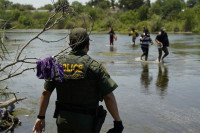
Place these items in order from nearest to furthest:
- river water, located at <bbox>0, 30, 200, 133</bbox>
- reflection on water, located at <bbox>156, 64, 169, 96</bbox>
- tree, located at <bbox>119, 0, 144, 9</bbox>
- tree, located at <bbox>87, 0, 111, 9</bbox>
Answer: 1. river water, located at <bbox>0, 30, 200, 133</bbox>
2. reflection on water, located at <bbox>156, 64, 169, 96</bbox>
3. tree, located at <bbox>119, 0, 144, 9</bbox>
4. tree, located at <bbox>87, 0, 111, 9</bbox>

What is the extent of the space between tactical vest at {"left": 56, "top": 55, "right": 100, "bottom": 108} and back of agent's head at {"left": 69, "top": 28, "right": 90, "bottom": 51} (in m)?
0.15

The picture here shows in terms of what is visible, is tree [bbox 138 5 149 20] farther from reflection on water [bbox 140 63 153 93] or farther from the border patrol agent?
the border patrol agent

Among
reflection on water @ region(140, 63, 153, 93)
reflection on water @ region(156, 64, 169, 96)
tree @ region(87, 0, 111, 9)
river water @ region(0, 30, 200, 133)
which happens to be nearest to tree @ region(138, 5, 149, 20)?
tree @ region(87, 0, 111, 9)

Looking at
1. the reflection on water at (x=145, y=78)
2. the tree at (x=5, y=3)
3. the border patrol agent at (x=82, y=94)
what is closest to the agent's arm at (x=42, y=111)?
the border patrol agent at (x=82, y=94)

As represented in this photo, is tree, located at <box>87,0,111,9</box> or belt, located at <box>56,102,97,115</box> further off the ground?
tree, located at <box>87,0,111,9</box>

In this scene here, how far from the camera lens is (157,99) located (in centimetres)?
766

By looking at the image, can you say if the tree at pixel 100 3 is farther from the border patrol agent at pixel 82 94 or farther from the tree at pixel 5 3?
the border patrol agent at pixel 82 94

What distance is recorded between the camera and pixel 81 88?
335 centimetres

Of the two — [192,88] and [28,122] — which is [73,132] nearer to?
[28,122]

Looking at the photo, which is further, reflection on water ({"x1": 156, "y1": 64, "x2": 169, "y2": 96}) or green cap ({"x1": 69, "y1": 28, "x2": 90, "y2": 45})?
reflection on water ({"x1": 156, "y1": 64, "x2": 169, "y2": 96})

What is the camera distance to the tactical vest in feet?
11.0

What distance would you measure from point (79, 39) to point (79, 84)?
508mm

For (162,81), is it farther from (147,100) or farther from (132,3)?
(132,3)

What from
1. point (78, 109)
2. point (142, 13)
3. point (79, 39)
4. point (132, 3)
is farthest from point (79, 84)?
point (132, 3)
